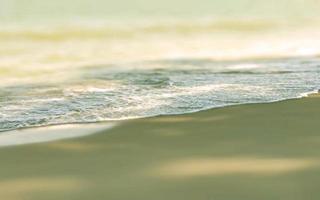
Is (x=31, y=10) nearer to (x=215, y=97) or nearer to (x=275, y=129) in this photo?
(x=215, y=97)

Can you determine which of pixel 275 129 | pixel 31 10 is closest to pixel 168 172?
pixel 275 129

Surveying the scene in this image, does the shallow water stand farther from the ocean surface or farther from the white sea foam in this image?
the white sea foam

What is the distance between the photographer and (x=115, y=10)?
9664 millimetres

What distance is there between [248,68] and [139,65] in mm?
825

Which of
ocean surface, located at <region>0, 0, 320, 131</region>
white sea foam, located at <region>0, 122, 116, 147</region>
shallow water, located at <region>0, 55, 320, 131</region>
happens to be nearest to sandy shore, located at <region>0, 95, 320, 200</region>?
white sea foam, located at <region>0, 122, 116, 147</region>

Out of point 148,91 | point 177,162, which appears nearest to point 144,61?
point 148,91

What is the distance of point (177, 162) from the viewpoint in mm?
2322

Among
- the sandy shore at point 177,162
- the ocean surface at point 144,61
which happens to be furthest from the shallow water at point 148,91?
the sandy shore at point 177,162

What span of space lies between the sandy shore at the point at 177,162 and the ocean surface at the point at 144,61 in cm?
49

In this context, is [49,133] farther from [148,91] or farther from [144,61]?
[144,61]

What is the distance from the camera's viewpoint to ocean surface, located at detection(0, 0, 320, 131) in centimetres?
359

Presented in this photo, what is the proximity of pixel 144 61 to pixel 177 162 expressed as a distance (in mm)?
3625

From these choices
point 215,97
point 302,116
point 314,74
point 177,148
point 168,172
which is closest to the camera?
point 168,172

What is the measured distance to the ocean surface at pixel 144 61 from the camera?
11.8 feet
